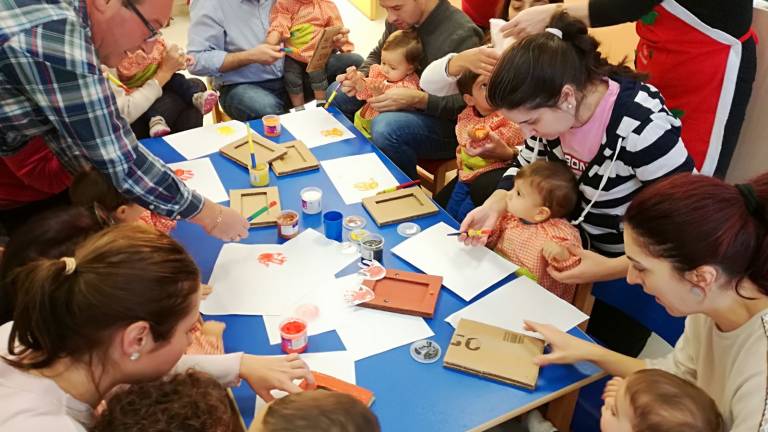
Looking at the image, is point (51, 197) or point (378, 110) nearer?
point (51, 197)

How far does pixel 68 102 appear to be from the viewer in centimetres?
140

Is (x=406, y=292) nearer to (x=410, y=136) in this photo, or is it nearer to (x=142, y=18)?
(x=142, y=18)

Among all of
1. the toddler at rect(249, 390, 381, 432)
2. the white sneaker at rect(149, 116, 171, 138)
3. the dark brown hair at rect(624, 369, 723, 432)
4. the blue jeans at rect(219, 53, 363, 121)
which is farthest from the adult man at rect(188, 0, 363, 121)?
the dark brown hair at rect(624, 369, 723, 432)

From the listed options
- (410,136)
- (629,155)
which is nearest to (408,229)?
(629,155)

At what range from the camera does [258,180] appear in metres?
2.12

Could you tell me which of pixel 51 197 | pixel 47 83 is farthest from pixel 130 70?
pixel 47 83

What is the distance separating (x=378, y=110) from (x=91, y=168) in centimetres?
146

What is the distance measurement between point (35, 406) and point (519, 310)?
111 cm

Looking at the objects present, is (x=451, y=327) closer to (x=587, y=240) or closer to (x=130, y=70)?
(x=587, y=240)

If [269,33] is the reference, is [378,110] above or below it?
below

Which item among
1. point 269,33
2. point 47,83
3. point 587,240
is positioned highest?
point 47,83

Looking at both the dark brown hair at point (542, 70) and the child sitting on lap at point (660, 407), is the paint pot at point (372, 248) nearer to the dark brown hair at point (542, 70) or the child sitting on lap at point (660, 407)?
the dark brown hair at point (542, 70)

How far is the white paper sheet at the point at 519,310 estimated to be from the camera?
1541 mm

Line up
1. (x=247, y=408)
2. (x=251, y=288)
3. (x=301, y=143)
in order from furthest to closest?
(x=301, y=143)
(x=251, y=288)
(x=247, y=408)
